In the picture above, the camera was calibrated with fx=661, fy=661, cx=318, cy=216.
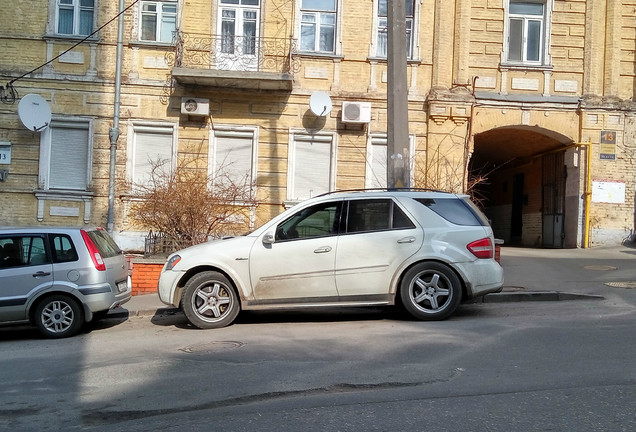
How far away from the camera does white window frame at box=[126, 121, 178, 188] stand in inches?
650

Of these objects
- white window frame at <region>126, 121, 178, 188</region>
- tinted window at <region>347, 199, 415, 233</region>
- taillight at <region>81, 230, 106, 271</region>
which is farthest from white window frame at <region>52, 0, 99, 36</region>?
tinted window at <region>347, 199, 415, 233</region>

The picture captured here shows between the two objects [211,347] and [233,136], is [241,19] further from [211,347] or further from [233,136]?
[211,347]

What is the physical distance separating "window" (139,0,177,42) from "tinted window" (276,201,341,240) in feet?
31.8

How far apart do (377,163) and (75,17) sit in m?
8.45

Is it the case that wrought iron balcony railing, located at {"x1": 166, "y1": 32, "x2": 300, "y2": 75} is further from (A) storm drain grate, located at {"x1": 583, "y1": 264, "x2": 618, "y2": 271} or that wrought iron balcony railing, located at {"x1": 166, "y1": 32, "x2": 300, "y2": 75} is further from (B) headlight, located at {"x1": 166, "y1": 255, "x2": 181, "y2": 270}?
(B) headlight, located at {"x1": 166, "y1": 255, "x2": 181, "y2": 270}

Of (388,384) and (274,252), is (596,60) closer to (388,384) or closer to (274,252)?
(274,252)

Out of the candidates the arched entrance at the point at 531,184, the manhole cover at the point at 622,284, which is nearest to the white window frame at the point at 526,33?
the arched entrance at the point at 531,184

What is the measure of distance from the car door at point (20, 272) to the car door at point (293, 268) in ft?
9.56

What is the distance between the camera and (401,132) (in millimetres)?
11883

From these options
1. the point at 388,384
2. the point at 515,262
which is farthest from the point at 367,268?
the point at 515,262

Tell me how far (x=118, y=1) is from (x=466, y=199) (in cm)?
1145

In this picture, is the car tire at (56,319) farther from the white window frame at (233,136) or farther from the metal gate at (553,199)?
the metal gate at (553,199)

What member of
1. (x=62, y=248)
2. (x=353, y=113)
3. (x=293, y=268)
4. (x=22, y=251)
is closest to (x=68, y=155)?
(x=353, y=113)

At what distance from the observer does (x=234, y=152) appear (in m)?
16.8
